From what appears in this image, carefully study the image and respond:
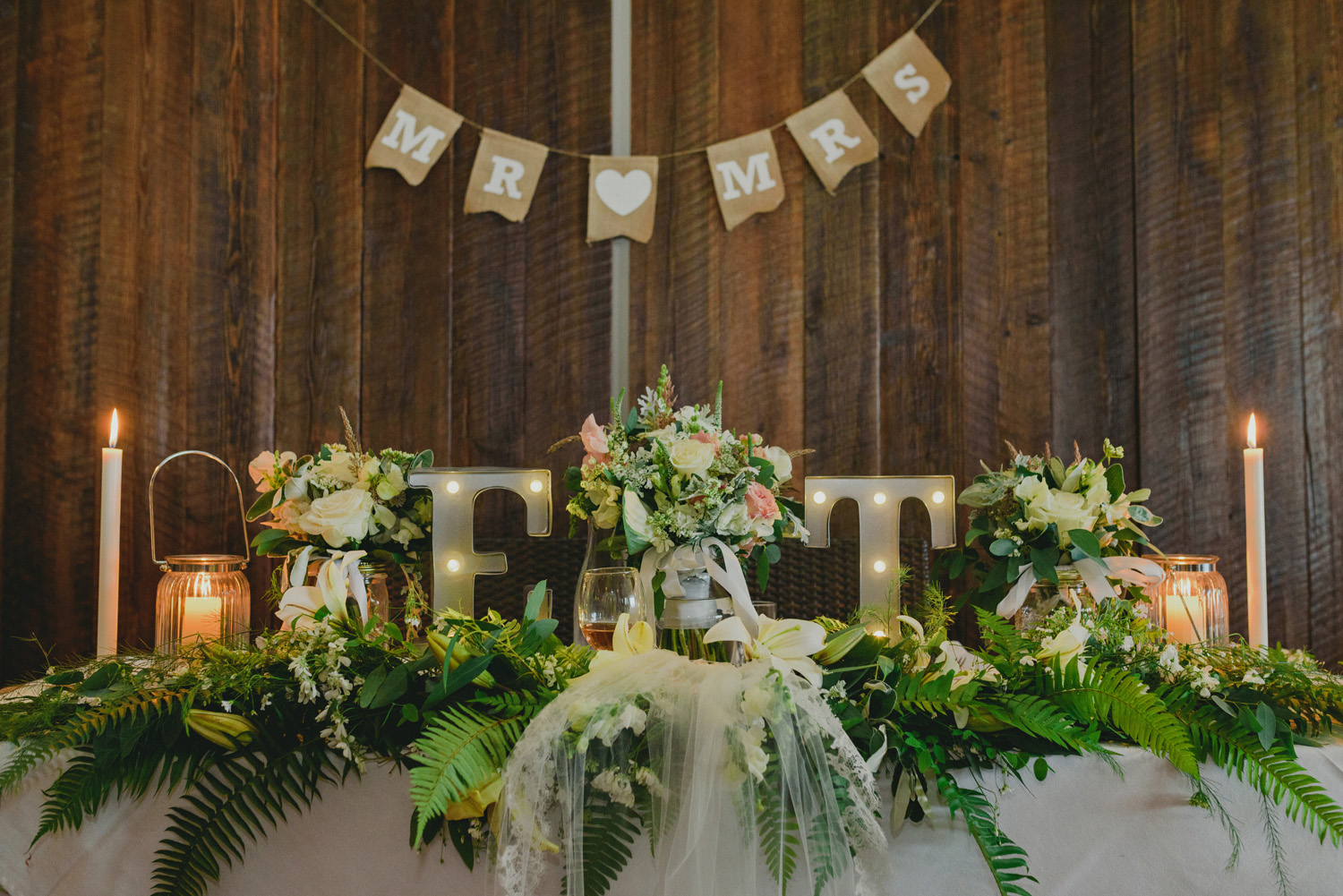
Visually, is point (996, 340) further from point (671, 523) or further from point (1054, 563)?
point (671, 523)

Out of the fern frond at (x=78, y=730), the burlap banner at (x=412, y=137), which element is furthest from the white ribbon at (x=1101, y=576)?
the burlap banner at (x=412, y=137)

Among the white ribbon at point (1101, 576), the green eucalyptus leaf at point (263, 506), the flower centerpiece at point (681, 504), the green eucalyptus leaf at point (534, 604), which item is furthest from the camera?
the green eucalyptus leaf at point (263, 506)

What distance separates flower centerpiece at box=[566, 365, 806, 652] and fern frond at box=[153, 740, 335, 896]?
0.43m

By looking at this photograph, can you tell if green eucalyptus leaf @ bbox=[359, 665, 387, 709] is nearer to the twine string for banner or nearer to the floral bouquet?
the floral bouquet

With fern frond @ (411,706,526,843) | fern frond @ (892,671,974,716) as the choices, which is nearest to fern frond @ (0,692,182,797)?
fern frond @ (411,706,526,843)

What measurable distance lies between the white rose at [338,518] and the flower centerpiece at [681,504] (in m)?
0.33

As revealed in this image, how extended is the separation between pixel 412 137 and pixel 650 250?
0.60 meters

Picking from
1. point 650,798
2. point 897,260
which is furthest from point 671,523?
point 897,260

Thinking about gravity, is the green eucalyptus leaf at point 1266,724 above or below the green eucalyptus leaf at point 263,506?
below

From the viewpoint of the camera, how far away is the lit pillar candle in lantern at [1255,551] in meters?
1.31

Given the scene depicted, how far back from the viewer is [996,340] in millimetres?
2055

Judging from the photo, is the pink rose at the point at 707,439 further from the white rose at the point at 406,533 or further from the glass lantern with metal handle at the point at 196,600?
the glass lantern with metal handle at the point at 196,600

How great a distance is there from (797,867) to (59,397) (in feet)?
6.47

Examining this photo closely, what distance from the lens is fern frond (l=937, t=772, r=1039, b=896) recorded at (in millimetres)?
849
